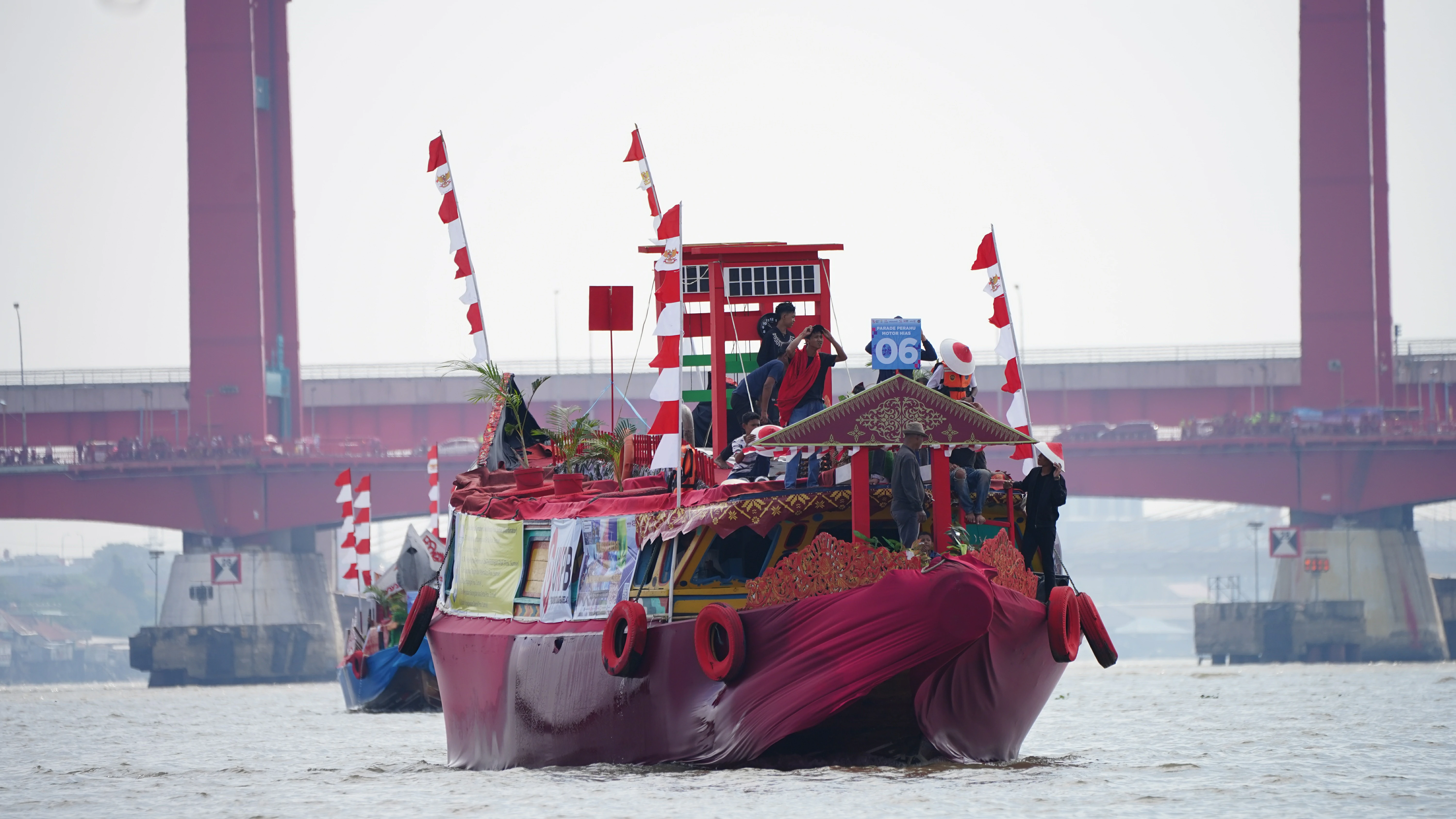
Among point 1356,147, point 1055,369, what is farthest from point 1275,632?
point 1356,147

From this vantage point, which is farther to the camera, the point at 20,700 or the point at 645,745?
the point at 20,700

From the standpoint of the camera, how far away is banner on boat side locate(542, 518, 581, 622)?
24.4m

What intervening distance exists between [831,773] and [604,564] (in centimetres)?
421

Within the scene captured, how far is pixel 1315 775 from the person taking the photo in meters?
25.2

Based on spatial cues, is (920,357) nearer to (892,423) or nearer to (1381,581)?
(892,423)

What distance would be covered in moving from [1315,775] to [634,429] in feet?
33.4

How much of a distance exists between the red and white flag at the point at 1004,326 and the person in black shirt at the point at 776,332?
3193mm

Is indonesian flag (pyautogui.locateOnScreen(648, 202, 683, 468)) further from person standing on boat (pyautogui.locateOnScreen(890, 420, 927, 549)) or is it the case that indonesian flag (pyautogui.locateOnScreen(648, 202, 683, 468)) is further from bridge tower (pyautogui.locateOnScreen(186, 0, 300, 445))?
bridge tower (pyautogui.locateOnScreen(186, 0, 300, 445))

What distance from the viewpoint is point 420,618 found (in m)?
29.3

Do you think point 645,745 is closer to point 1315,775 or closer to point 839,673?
point 839,673

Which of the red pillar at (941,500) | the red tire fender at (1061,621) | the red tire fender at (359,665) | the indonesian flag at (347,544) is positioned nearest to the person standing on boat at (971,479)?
the red pillar at (941,500)

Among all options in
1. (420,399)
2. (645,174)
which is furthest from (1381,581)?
(645,174)

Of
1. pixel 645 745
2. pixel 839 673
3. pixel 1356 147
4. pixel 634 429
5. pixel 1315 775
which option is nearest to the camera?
pixel 839 673

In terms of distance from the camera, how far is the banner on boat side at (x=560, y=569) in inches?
961
